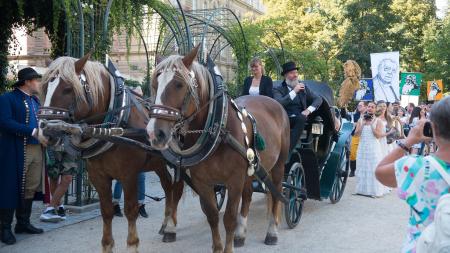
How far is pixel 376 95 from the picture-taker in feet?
38.8

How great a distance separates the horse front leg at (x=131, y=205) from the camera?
4617 millimetres

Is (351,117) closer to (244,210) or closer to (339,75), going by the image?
(244,210)

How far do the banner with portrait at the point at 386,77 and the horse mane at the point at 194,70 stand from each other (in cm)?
844

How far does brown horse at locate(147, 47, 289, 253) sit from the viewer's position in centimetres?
370

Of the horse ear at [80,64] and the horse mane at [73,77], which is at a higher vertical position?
the horse ear at [80,64]

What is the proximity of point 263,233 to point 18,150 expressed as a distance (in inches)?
120

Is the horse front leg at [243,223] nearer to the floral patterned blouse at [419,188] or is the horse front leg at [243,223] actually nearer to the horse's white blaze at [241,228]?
the horse's white blaze at [241,228]

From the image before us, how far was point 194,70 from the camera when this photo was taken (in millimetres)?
4078

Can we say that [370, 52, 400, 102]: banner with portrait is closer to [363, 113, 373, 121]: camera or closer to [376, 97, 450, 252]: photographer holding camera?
[363, 113, 373, 121]: camera

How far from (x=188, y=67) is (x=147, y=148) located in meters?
0.88

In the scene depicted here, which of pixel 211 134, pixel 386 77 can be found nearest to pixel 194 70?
pixel 211 134

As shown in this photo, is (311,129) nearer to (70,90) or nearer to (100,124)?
(100,124)

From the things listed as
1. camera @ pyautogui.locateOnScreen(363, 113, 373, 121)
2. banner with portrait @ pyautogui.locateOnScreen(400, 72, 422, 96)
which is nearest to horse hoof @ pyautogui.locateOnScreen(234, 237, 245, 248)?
camera @ pyautogui.locateOnScreen(363, 113, 373, 121)

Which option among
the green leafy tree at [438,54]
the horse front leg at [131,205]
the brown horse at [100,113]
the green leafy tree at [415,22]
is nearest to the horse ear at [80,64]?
the brown horse at [100,113]
